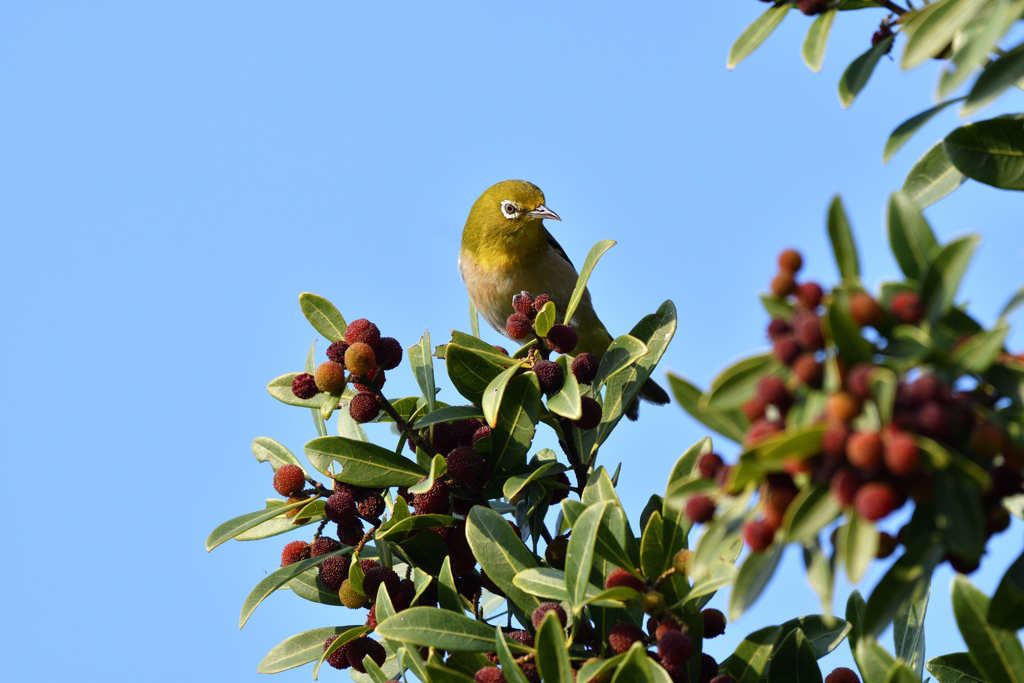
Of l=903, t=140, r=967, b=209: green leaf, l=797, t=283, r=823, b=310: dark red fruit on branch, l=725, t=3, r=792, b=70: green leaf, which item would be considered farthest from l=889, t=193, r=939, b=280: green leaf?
l=725, t=3, r=792, b=70: green leaf

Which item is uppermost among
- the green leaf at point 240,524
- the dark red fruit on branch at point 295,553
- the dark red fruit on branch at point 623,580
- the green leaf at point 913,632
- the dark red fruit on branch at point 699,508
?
the green leaf at point 240,524

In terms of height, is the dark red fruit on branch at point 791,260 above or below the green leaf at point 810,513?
above

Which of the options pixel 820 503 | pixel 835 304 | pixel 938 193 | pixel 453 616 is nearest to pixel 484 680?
pixel 453 616

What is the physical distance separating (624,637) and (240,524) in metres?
1.46

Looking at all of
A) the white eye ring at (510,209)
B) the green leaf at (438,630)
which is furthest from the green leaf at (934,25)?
the white eye ring at (510,209)

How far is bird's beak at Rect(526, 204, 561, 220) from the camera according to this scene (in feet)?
24.8

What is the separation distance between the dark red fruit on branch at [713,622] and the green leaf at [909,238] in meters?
1.23

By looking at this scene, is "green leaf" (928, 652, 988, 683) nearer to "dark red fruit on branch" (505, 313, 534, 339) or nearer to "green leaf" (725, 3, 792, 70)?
"dark red fruit on branch" (505, 313, 534, 339)

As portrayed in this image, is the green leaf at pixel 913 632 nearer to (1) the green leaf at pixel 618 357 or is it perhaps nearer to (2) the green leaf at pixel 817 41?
(1) the green leaf at pixel 618 357

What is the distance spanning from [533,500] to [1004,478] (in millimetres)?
2009

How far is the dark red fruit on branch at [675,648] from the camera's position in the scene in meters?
2.32

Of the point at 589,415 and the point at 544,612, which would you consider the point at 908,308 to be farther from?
the point at 589,415

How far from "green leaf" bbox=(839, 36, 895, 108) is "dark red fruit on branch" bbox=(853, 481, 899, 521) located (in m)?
1.27

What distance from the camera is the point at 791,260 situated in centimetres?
168
